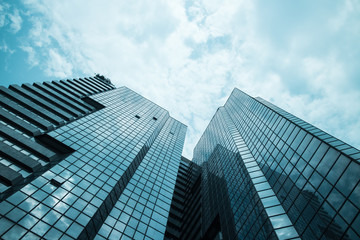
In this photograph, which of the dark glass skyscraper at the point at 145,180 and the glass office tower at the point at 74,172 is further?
the glass office tower at the point at 74,172

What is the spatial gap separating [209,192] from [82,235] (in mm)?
31670

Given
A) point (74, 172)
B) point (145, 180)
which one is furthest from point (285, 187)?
point (74, 172)

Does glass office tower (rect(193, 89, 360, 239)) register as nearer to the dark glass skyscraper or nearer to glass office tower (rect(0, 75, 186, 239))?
the dark glass skyscraper

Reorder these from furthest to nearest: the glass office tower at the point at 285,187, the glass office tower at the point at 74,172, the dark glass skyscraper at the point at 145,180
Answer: the glass office tower at the point at 74,172, the dark glass skyscraper at the point at 145,180, the glass office tower at the point at 285,187

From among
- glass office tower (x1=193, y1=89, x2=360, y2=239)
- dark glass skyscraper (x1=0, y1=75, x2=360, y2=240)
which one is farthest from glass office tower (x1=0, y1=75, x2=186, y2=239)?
glass office tower (x1=193, y1=89, x2=360, y2=239)

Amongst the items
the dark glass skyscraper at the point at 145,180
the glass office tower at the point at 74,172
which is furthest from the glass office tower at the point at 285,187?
the glass office tower at the point at 74,172

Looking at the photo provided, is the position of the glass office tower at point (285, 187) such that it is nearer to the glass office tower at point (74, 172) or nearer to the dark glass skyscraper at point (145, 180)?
the dark glass skyscraper at point (145, 180)

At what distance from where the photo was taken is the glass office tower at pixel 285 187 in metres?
17.0

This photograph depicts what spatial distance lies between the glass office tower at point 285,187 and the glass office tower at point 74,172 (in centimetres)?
1075

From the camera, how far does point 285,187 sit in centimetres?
2478

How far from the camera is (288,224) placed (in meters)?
21.3

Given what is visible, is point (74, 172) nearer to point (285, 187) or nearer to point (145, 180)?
point (145, 180)

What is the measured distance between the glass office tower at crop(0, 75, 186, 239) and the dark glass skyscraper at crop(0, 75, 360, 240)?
0.12m

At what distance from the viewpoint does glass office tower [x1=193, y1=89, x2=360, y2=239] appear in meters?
17.0
